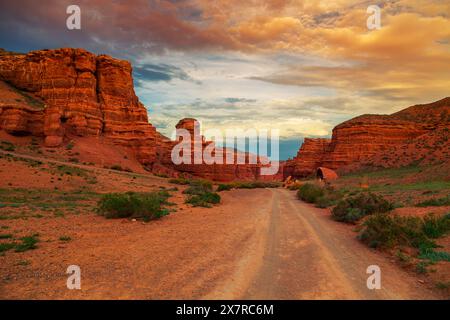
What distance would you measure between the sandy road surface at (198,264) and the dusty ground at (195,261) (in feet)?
0.06

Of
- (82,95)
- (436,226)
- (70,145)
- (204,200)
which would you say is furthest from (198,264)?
(82,95)

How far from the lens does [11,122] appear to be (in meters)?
39.8

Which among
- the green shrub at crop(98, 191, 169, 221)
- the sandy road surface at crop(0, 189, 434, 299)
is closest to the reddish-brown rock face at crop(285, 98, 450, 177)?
the green shrub at crop(98, 191, 169, 221)

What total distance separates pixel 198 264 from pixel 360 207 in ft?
31.8

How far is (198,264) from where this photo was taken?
6074mm

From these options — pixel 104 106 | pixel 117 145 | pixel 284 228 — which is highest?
pixel 104 106

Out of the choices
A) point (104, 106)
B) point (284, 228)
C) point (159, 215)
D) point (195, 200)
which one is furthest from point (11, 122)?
point (284, 228)

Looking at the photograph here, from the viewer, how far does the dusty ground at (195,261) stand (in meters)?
4.69

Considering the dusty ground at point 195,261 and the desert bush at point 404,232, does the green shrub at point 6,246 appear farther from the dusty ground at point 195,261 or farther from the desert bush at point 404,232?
the desert bush at point 404,232

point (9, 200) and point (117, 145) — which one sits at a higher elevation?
point (117, 145)

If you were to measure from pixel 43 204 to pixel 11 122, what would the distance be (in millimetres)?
33139

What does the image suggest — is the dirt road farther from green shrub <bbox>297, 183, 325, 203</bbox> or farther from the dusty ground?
green shrub <bbox>297, 183, 325, 203</bbox>

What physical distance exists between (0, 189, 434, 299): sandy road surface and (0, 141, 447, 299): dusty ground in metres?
0.02
